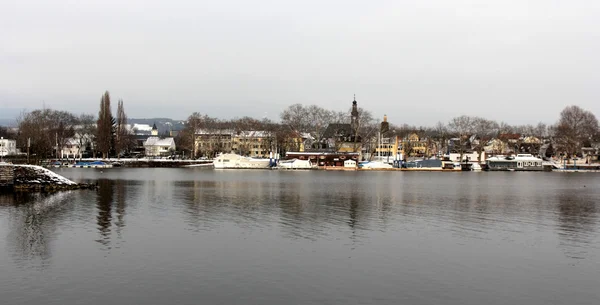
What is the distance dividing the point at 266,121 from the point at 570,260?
463 feet

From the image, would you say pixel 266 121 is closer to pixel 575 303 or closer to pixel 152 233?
pixel 152 233

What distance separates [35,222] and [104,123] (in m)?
83.2

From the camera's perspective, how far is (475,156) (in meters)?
125

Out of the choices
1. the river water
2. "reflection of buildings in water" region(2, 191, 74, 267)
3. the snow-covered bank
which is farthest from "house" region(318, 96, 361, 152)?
the river water

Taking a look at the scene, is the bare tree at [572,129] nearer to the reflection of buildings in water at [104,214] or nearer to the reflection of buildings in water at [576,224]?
the reflection of buildings in water at [576,224]

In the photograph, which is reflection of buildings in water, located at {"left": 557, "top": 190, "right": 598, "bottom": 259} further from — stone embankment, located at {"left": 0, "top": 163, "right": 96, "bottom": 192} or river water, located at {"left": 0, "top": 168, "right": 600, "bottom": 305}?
stone embankment, located at {"left": 0, "top": 163, "right": 96, "bottom": 192}

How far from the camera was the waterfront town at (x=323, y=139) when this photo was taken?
4181 inches

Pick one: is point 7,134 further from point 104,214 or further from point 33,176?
point 104,214

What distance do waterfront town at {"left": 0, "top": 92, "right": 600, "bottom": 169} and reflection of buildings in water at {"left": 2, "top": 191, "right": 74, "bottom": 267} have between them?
213 feet

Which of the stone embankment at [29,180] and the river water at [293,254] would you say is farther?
the stone embankment at [29,180]

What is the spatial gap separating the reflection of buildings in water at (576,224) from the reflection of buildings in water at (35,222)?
18249 mm

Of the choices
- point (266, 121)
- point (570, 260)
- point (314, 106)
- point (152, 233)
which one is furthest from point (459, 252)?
point (266, 121)

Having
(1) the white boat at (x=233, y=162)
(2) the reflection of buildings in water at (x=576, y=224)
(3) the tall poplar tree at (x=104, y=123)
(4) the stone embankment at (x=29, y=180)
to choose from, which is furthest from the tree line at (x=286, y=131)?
(2) the reflection of buildings in water at (x=576, y=224)

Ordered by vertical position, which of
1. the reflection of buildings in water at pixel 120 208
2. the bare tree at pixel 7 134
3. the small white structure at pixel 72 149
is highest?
the bare tree at pixel 7 134
